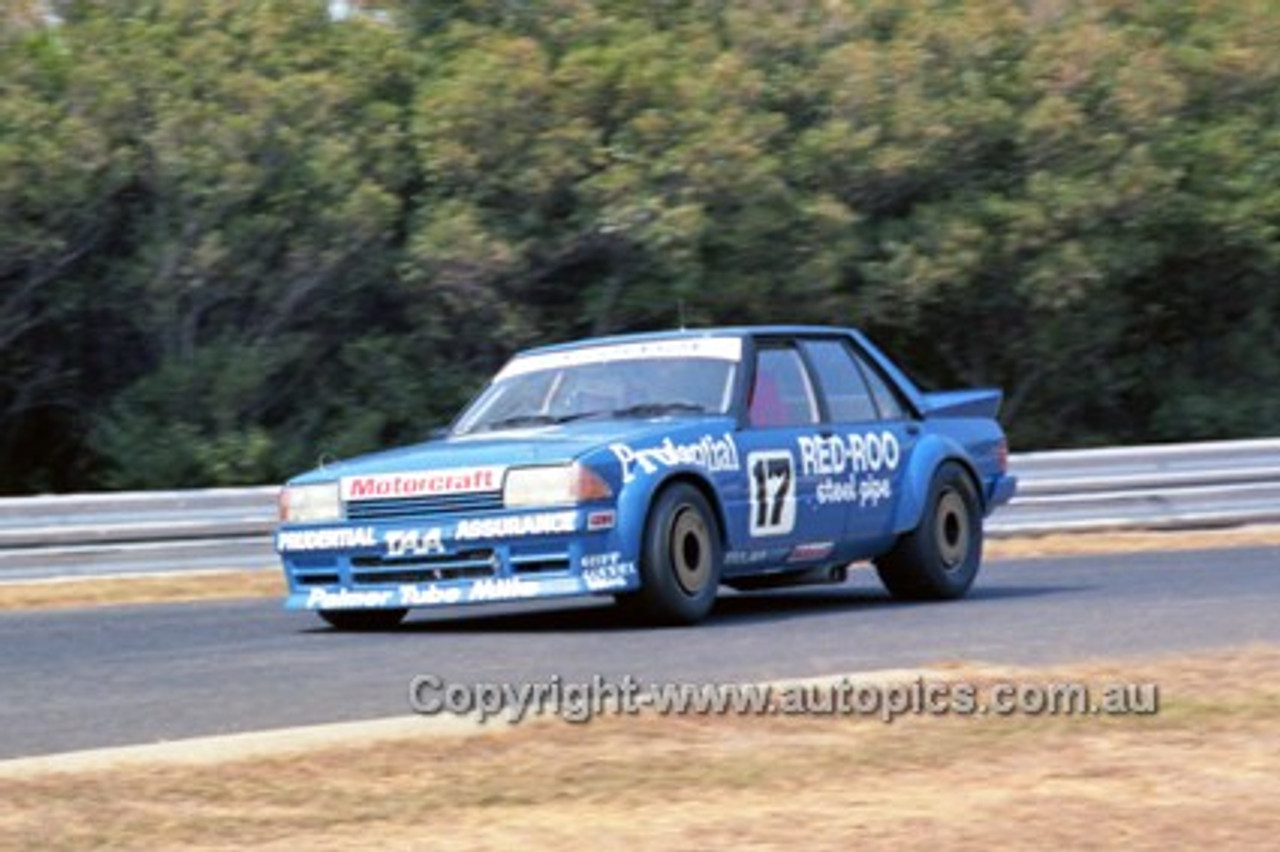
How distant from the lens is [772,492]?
12.3m

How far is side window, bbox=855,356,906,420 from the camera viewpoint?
44.1 ft

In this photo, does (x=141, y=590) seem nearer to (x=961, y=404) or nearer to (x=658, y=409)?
(x=658, y=409)

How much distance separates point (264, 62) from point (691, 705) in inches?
531

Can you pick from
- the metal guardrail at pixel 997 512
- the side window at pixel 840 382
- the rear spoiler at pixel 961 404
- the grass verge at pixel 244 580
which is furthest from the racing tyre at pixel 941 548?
the metal guardrail at pixel 997 512

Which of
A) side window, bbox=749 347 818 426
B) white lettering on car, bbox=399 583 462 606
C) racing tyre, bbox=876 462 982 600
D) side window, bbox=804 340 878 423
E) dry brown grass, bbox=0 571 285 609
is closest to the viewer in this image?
white lettering on car, bbox=399 583 462 606

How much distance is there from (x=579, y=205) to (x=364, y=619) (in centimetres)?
946

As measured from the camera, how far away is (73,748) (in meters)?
8.07

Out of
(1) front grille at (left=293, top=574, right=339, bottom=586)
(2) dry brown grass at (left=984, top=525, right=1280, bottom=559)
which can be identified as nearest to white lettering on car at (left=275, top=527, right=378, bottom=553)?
(1) front grille at (left=293, top=574, right=339, bottom=586)

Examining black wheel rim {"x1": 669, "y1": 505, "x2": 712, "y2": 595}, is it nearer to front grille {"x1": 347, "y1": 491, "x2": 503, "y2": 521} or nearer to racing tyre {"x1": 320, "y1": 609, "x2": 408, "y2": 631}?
→ front grille {"x1": 347, "y1": 491, "x2": 503, "y2": 521}

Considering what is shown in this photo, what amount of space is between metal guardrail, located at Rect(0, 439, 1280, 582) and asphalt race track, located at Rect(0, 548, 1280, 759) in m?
1.94

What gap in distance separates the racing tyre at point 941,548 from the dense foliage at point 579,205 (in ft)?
24.7

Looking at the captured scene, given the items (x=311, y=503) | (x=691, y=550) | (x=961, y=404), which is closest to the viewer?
(x=691, y=550)

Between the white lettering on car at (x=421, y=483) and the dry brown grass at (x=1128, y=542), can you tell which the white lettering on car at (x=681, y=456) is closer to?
the white lettering on car at (x=421, y=483)

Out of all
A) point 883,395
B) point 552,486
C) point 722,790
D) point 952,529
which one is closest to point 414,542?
point 552,486
